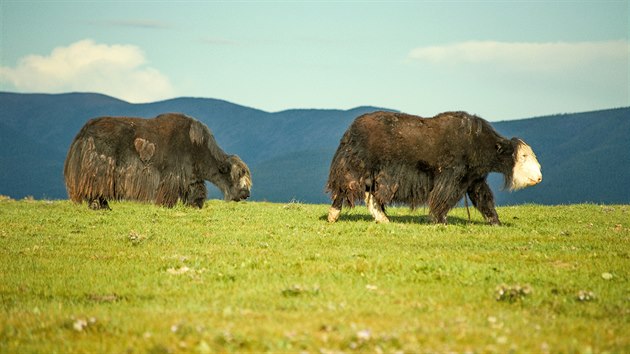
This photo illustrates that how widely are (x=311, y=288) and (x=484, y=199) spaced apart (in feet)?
40.7

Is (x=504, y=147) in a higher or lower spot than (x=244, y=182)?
higher

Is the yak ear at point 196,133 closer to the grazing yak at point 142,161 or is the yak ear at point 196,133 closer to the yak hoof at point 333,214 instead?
the grazing yak at point 142,161

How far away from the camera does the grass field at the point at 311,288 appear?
9570 millimetres

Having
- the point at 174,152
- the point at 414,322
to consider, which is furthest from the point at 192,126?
the point at 414,322

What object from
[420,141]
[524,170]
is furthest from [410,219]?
[524,170]

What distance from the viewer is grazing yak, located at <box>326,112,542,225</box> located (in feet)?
73.9

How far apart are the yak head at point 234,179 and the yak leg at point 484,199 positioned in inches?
371

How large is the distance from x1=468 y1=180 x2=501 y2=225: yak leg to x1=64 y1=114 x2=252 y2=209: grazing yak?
389 inches

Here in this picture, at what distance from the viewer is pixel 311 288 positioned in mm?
12438

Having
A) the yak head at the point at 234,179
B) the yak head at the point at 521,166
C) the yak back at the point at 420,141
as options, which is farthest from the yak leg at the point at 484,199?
the yak head at the point at 234,179

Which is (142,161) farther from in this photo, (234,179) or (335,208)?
(335,208)

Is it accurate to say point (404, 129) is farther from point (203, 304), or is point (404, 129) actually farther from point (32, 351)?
point (32, 351)

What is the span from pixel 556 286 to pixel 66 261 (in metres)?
9.02

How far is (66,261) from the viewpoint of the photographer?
1597 cm
